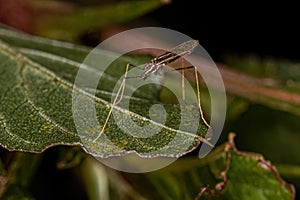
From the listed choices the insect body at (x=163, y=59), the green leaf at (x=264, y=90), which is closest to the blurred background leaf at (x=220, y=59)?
the green leaf at (x=264, y=90)

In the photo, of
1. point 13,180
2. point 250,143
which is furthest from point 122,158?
point 250,143

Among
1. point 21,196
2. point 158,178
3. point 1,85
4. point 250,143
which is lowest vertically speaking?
point 250,143

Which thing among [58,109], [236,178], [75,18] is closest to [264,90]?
[236,178]

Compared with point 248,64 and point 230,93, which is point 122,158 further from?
point 248,64

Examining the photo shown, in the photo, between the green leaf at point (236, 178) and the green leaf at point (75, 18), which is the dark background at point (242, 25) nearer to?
the green leaf at point (75, 18)

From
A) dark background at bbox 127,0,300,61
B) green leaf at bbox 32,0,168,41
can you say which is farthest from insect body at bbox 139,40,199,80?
dark background at bbox 127,0,300,61

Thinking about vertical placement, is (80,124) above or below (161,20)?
above
